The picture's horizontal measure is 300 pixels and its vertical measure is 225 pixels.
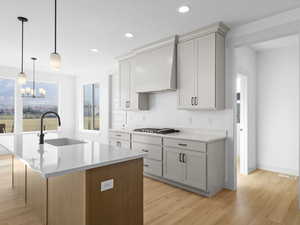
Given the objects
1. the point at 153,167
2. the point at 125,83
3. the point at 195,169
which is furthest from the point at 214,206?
the point at 125,83

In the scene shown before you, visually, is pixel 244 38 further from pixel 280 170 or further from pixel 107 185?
pixel 107 185

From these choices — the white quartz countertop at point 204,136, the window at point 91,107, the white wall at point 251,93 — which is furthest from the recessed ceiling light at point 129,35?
the window at point 91,107

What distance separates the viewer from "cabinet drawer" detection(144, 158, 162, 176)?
11.3ft

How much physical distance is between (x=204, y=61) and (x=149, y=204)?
92.0 inches

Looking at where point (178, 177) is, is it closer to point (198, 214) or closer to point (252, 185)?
point (198, 214)

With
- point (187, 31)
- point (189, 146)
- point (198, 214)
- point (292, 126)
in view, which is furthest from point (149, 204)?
point (292, 126)

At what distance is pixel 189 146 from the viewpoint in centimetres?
299

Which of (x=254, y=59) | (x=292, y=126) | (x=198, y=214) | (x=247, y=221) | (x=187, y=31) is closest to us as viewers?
(x=247, y=221)

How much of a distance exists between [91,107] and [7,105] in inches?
97.5

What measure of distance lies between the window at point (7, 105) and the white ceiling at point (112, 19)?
80.4 inches

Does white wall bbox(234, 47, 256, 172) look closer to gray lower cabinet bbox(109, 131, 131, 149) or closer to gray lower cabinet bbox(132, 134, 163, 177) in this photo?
gray lower cabinet bbox(132, 134, 163, 177)

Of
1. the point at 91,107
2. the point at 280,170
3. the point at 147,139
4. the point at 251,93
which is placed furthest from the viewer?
the point at 91,107

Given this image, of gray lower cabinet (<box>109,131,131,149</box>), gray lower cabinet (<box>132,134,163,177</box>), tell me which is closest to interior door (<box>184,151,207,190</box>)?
gray lower cabinet (<box>132,134,163,177</box>)

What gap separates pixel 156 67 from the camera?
377 centimetres
